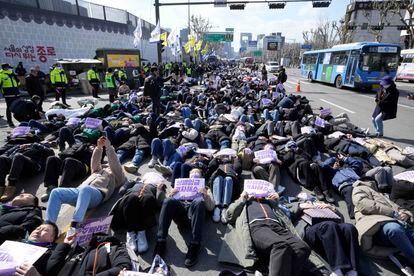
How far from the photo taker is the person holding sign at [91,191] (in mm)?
3494

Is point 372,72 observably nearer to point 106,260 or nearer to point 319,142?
point 319,142

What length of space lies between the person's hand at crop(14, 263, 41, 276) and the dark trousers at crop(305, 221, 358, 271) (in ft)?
9.85

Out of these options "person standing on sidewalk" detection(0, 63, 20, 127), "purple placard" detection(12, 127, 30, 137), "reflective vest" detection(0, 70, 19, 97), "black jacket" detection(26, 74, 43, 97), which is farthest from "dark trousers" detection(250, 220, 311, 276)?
"black jacket" detection(26, 74, 43, 97)

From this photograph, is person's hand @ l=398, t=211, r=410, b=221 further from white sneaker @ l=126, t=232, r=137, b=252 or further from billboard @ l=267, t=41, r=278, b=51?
billboard @ l=267, t=41, r=278, b=51

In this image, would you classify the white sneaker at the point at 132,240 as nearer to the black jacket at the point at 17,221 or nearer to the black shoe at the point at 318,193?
the black jacket at the point at 17,221

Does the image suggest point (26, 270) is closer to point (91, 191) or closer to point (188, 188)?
point (91, 191)

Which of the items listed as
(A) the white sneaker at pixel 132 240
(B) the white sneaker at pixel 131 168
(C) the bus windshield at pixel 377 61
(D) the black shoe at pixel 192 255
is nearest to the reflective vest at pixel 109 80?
(B) the white sneaker at pixel 131 168

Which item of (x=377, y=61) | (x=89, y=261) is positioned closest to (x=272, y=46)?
(x=377, y=61)

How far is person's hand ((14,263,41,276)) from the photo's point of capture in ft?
7.59

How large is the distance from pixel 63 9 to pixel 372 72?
23.4 meters

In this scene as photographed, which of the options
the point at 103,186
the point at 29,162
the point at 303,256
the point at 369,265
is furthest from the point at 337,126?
the point at 29,162

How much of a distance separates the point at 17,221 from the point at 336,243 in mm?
4026

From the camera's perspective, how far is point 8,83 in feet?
31.3

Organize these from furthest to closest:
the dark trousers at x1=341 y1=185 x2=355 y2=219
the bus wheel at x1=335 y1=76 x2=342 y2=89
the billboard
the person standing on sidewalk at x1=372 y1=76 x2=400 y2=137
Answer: the billboard
the bus wheel at x1=335 y1=76 x2=342 y2=89
the person standing on sidewalk at x1=372 y1=76 x2=400 y2=137
the dark trousers at x1=341 y1=185 x2=355 y2=219
